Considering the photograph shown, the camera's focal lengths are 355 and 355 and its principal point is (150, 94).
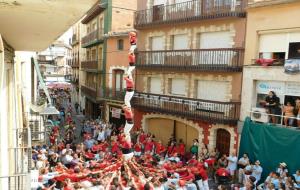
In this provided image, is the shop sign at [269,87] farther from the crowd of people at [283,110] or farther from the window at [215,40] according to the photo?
the window at [215,40]

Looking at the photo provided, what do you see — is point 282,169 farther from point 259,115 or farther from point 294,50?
point 294,50

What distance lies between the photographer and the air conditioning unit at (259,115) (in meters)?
17.0

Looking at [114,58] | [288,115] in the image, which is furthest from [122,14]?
[288,115]

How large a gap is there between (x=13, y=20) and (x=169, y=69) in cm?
1839

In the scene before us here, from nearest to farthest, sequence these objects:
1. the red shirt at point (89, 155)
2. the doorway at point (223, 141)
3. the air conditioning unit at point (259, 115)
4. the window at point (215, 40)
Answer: the air conditioning unit at point (259, 115)
the red shirt at point (89, 155)
the doorway at point (223, 141)
the window at point (215, 40)

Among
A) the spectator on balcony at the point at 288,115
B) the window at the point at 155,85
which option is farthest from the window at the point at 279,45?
the window at the point at 155,85

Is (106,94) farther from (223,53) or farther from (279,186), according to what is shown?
(279,186)

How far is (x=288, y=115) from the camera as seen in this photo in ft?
51.9

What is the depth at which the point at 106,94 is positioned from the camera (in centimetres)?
3092

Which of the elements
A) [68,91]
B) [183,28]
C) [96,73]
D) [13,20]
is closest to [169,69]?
[183,28]

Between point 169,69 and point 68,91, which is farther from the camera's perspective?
point 68,91

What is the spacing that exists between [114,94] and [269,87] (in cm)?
1556

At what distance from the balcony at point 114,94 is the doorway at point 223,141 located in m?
10.7

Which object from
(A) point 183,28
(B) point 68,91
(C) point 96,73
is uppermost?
(A) point 183,28
